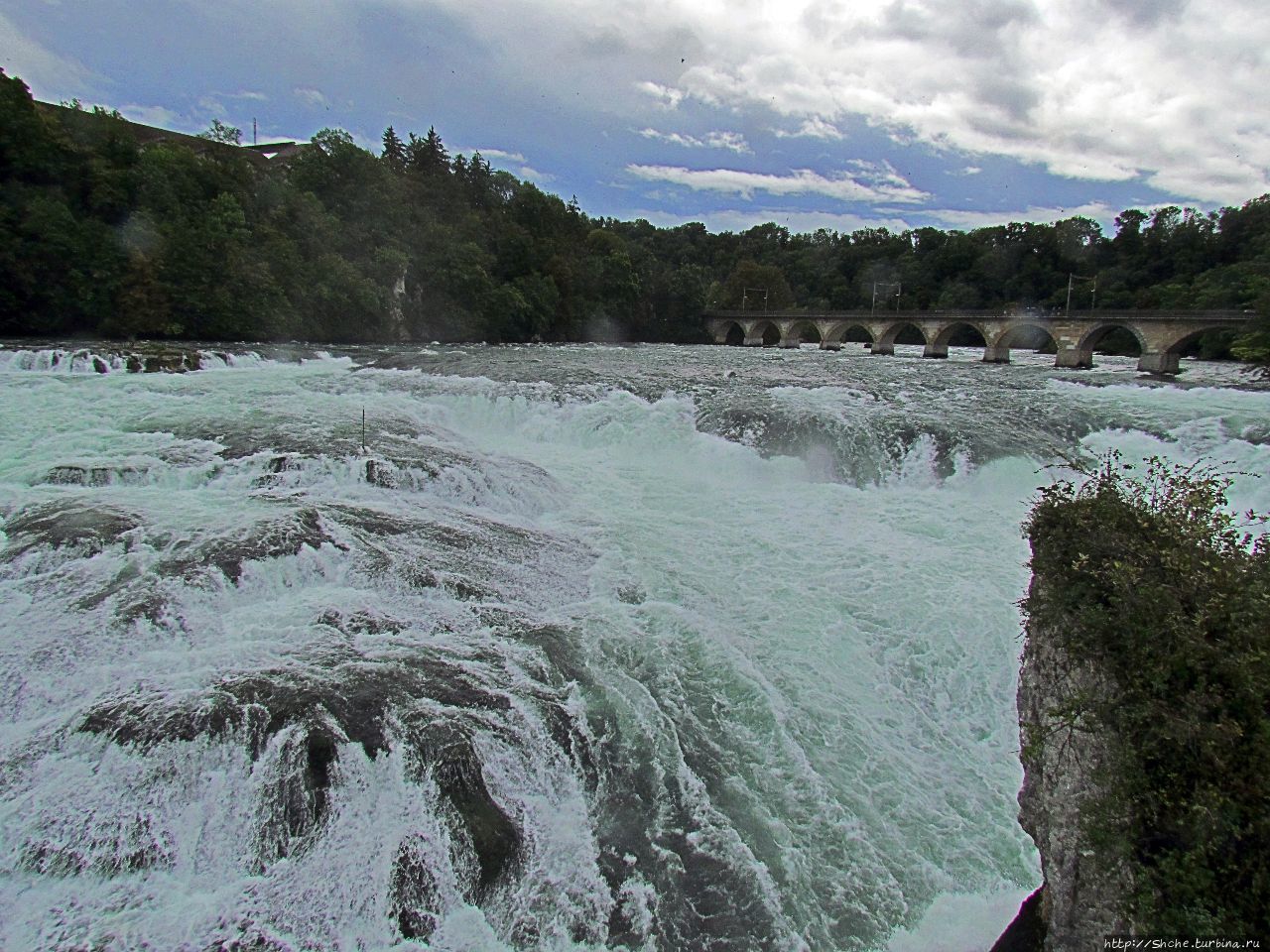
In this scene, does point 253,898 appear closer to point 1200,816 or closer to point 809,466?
point 1200,816

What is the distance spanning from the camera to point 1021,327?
42844mm

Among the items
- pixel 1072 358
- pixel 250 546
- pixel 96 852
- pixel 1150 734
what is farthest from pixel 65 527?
pixel 1072 358

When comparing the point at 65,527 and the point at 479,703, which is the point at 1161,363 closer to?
the point at 479,703

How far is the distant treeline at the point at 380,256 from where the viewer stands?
26438 mm

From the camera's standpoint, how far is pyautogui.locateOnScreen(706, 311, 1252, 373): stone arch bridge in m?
32.6

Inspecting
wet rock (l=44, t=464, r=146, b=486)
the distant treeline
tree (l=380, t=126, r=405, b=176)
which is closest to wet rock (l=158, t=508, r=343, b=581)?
wet rock (l=44, t=464, r=146, b=486)

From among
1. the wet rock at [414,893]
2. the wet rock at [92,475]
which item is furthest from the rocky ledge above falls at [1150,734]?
the wet rock at [92,475]

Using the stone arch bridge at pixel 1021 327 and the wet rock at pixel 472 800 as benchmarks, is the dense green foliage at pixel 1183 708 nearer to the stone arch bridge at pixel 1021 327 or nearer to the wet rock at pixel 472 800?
the wet rock at pixel 472 800

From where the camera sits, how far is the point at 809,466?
13109 mm

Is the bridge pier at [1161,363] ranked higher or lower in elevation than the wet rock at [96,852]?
higher

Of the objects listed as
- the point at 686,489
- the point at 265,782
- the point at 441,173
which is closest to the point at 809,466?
the point at 686,489

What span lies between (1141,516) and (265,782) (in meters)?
5.60

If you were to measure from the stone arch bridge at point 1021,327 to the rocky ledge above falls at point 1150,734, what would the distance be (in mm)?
37956

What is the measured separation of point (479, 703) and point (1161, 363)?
1641 inches
